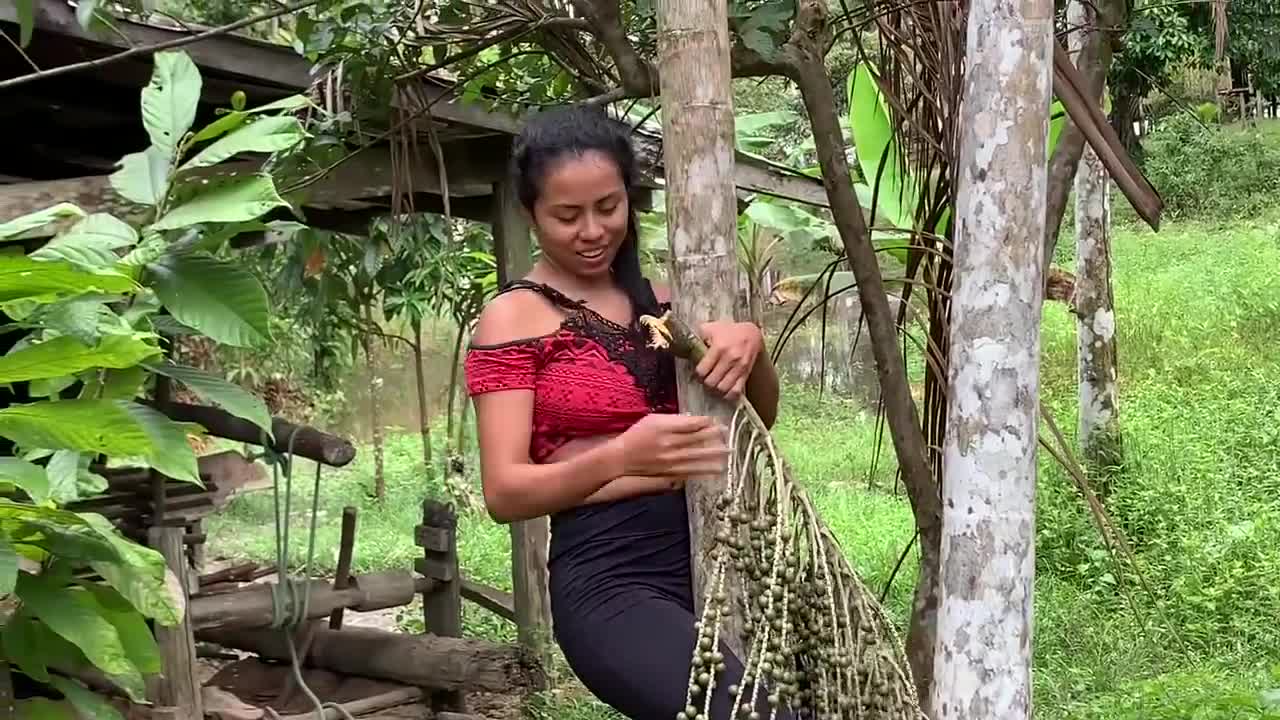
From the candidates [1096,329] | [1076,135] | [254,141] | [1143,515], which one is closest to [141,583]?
[254,141]

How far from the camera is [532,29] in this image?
9.24 ft

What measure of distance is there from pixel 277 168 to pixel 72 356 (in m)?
1.72

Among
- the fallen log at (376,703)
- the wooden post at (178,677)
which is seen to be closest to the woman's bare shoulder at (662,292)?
the wooden post at (178,677)

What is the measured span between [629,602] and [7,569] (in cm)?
91

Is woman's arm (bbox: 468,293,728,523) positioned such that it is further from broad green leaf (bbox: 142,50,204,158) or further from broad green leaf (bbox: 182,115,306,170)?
broad green leaf (bbox: 142,50,204,158)

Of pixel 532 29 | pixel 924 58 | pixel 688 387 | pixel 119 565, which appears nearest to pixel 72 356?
pixel 119 565

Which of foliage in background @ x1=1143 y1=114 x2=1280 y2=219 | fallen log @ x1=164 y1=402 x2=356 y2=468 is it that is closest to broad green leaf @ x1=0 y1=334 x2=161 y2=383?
fallen log @ x1=164 y1=402 x2=356 y2=468

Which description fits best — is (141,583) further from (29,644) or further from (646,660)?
(646,660)

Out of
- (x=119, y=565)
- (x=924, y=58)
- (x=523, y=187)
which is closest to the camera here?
(x=523, y=187)

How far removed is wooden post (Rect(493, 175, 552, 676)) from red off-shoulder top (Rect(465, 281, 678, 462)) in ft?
9.52

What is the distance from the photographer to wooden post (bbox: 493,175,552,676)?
14.7 feet

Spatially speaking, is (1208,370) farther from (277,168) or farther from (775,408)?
(775,408)

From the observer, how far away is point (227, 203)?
214 centimetres

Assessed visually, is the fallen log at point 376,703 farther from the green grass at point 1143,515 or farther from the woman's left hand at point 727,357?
the woman's left hand at point 727,357
